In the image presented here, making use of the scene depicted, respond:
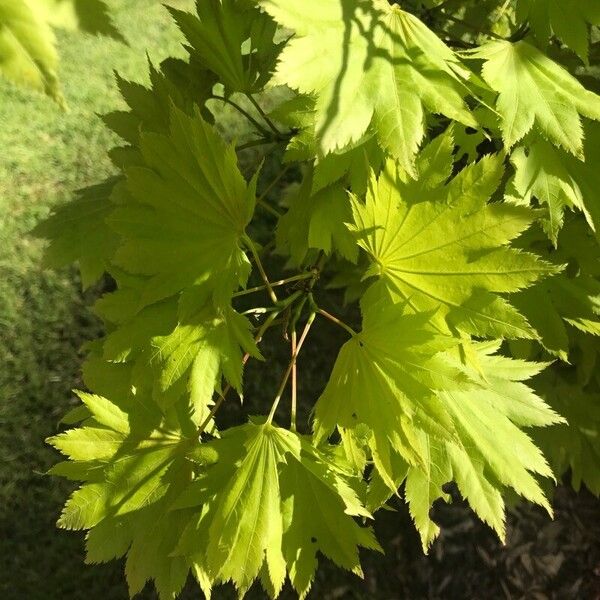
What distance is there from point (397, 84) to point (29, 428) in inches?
50.2

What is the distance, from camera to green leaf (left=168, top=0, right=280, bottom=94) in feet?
2.72

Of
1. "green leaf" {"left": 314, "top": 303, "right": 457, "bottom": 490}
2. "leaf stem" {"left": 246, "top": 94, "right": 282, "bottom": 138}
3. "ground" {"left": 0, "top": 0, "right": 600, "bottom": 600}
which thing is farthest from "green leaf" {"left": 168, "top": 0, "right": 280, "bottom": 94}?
"ground" {"left": 0, "top": 0, "right": 600, "bottom": 600}

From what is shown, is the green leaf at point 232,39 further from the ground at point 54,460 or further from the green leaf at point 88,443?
the ground at point 54,460

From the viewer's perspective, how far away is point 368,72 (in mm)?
668

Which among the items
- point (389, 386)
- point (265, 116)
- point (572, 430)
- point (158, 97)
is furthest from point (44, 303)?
point (572, 430)

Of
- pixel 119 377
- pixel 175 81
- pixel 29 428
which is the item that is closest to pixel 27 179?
pixel 29 428

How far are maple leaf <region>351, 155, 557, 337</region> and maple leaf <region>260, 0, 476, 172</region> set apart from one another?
0.25 feet

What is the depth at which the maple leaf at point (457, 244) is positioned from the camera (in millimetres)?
710

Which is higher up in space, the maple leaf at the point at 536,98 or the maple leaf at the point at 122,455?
the maple leaf at the point at 536,98

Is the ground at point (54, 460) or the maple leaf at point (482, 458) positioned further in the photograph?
the ground at point (54, 460)

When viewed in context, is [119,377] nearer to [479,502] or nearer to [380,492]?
[380,492]

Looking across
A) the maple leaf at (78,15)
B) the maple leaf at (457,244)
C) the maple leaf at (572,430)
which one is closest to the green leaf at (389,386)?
the maple leaf at (457,244)

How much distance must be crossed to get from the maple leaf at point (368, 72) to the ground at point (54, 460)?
107 centimetres

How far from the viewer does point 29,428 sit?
1.54 m
